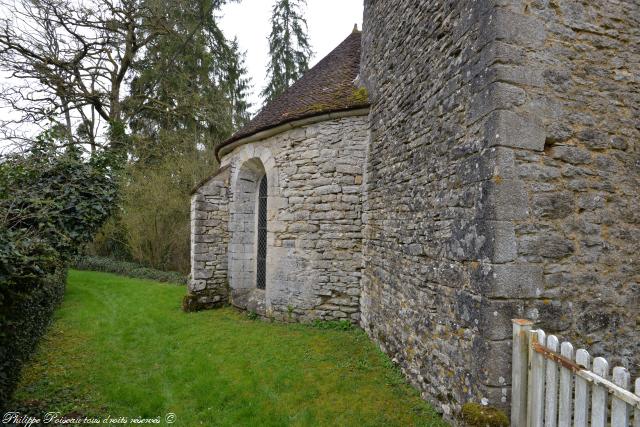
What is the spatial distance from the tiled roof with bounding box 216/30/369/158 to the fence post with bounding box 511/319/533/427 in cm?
465

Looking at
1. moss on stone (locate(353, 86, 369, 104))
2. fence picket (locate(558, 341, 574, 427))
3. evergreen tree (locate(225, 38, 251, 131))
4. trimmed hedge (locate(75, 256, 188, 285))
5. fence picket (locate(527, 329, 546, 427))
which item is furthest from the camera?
evergreen tree (locate(225, 38, 251, 131))

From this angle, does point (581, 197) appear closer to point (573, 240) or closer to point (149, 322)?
point (573, 240)

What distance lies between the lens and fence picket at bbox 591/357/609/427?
1891 mm

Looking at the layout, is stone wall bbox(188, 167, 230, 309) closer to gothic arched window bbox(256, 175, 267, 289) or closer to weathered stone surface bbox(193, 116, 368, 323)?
gothic arched window bbox(256, 175, 267, 289)

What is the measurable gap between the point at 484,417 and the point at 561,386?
0.71 m

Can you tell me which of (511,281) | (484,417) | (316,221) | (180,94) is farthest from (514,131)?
(180,94)

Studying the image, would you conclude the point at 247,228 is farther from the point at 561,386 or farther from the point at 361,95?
the point at 561,386

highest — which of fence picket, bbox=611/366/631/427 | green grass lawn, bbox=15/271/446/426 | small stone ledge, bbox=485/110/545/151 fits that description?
small stone ledge, bbox=485/110/545/151

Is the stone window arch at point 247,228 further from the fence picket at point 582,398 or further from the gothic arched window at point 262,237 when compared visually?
the fence picket at point 582,398

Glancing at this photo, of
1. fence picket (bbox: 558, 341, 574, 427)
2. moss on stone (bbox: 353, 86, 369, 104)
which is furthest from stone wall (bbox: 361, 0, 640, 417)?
moss on stone (bbox: 353, 86, 369, 104)

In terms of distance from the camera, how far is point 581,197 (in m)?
3.11

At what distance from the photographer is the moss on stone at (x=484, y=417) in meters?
2.66

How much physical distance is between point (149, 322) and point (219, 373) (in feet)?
10.8

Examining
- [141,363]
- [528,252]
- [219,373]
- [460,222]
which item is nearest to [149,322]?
[141,363]
